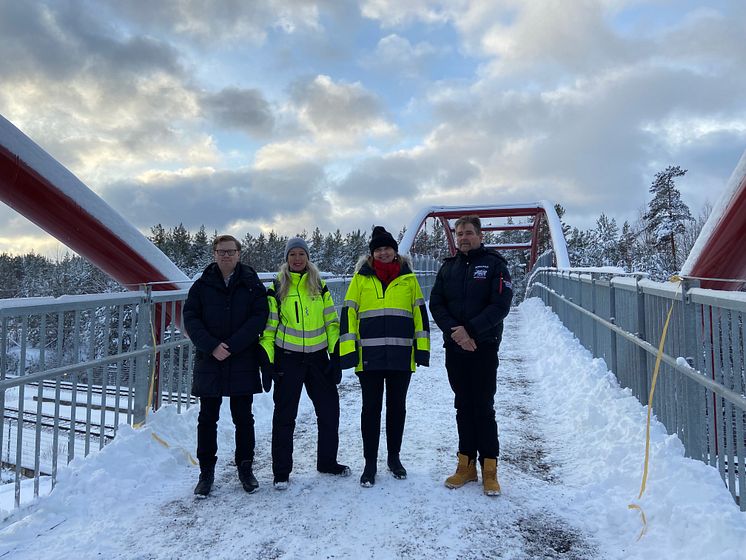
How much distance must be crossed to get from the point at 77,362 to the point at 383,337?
2.15 m

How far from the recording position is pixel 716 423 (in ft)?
8.93

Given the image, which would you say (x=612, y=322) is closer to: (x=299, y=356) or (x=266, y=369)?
(x=299, y=356)

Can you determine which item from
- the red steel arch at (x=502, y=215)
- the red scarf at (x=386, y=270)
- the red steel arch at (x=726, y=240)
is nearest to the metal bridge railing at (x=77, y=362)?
the red scarf at (x=386, y=270)

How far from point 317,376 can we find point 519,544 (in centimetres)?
167

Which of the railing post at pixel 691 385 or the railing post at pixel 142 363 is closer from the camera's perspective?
the railing post at pixel 691 385

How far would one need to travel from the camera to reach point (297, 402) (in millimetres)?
3453

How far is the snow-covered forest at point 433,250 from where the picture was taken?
39531mm

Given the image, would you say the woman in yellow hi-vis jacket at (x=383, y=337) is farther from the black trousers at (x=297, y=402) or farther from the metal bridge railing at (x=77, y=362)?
the metal bridge railing at (x=77, y=362)

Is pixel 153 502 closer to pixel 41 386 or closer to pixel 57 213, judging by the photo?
pixel 41 386

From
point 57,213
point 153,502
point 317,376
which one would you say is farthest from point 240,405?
point 57,213

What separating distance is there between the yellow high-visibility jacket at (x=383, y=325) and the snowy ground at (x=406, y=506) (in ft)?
2.82

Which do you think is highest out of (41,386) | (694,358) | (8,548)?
(694,358)

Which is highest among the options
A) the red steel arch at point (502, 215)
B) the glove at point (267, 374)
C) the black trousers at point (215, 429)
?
the red steel arch at point (502, 215)

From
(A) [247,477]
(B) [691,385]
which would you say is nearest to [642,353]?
(B) [691,385]
